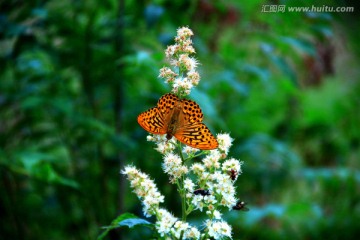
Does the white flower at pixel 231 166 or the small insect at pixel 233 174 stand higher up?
the white flower at pixel 231 166

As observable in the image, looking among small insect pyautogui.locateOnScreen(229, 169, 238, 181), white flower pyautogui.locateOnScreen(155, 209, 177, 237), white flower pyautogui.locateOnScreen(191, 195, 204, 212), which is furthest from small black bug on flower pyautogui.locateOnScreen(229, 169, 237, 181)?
white flower pyautogui.locateOnScreen(155, 209, 177, 237)

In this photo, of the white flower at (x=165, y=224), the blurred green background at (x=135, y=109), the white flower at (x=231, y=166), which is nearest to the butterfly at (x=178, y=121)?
the white flower at (x=231, y=166)

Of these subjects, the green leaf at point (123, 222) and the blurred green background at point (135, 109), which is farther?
the blurred green background at point (135, 109)

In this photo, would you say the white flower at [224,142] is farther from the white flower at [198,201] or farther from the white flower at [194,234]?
the white flower at [194,234]

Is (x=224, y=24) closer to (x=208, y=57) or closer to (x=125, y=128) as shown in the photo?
(x=208, y=57)

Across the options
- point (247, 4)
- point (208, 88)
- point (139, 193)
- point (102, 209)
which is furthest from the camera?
point (247, 4)

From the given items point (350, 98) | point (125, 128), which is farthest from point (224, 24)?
point (350, 98)

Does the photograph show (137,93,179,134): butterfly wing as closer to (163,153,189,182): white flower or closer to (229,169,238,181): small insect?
(163,153,189,182): white flower

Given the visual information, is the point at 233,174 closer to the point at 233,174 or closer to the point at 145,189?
the point at 233,174
